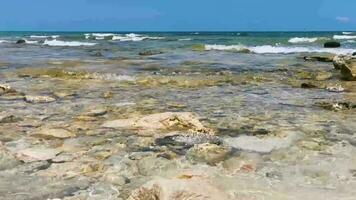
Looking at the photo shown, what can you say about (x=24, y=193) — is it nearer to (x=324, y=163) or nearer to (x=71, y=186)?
(x=71, y=186)

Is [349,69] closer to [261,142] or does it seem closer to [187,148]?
[261,142]

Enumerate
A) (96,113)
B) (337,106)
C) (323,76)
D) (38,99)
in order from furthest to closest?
(323,76), (38,99), (337,106), (96,113)

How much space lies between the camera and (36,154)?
5.30 m

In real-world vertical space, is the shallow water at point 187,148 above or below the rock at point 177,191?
below

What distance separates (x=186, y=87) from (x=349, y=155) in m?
6.35

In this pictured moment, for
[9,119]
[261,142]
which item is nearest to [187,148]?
[261,142]

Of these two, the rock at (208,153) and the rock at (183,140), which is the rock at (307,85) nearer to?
the rock at (183,140)

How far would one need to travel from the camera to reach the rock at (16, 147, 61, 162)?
518cm

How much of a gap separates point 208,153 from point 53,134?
80.7 inches

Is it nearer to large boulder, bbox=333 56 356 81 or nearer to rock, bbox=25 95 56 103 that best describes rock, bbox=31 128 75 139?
rock, bbox=25 95 56 103

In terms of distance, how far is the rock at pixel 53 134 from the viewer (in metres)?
6.11

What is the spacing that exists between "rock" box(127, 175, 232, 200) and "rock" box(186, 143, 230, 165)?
1060mm

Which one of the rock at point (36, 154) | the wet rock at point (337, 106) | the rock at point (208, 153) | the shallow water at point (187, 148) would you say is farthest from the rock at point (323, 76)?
the rock at point (36, 154)

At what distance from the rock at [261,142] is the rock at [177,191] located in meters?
1.63
